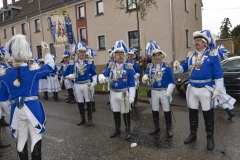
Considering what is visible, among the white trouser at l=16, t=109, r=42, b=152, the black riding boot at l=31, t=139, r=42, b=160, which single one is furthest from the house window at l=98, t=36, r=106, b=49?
the black riding boot at l=31, t=139, r=42, b=160

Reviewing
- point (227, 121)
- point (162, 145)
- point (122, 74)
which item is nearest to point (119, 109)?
point (122, 74)

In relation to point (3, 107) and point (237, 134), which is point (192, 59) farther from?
point (3, 107)

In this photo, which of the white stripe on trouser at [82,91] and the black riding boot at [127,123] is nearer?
the black riding boot at [127,123]

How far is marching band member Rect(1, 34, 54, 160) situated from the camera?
3.07 m

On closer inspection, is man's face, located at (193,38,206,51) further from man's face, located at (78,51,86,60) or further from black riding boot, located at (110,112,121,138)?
man's face, located at (78,51,86,60)

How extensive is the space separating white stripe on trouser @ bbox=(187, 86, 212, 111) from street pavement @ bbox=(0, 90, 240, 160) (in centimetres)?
56

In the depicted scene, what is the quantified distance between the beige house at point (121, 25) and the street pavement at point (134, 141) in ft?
34.4

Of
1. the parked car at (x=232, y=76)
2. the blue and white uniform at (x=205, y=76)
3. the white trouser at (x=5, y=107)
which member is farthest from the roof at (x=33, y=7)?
the blue and white uniform at (x=205, y=76)

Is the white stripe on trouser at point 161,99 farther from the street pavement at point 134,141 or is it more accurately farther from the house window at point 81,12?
the house window at point 81,12

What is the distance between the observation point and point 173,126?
5.63m

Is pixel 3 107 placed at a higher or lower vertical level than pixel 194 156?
higher

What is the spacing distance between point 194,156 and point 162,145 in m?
0.72

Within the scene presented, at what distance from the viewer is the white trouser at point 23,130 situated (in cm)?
314

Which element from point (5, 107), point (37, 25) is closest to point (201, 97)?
point (5, 107)
